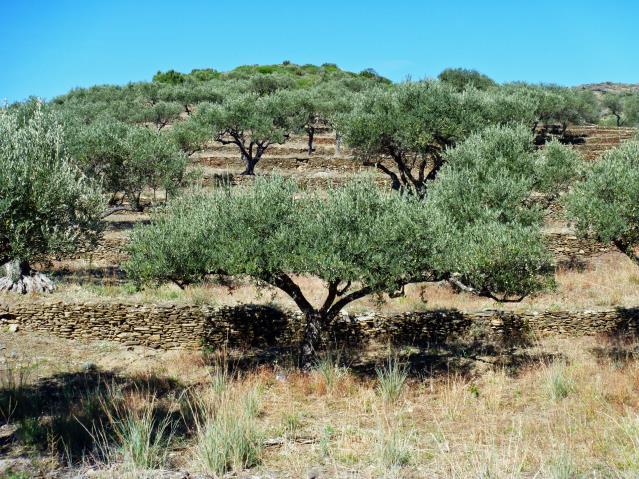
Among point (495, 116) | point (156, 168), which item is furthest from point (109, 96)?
point (495, 116)

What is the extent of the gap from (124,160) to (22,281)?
992 centimetres

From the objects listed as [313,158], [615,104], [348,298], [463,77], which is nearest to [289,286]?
[348,298]

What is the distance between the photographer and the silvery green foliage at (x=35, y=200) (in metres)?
11.3

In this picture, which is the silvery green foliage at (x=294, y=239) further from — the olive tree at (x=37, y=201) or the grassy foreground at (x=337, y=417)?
the grassy foreground at (x=337, y=417)

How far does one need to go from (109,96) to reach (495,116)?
184ft

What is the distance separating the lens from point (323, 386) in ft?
47.6

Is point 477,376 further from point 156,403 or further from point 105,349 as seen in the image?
point 105,349

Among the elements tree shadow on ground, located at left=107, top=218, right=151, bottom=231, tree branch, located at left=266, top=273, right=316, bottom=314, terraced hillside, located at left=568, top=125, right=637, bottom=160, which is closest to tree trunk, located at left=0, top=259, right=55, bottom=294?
tree shadow on ground, located at left=107, top=218, right=151, bottom=231

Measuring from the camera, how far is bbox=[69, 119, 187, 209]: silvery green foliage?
28641mm

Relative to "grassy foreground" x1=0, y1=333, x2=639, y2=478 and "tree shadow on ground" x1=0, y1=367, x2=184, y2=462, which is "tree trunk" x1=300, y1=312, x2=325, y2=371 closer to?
"grassy foreground" x1=0, y1=333, x2=639, y2=478

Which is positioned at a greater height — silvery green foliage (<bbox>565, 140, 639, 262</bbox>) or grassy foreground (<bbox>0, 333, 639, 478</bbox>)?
silvery green foliage (<bbox>565, 140, 639, 262</bbox>)

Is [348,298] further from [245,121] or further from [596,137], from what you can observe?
[596,137]

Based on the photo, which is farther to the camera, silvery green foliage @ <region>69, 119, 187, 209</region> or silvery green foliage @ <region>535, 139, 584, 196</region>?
silvery green foliage @ <region>535, 139, 584, 196</region>

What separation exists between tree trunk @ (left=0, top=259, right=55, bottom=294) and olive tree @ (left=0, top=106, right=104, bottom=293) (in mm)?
9458
